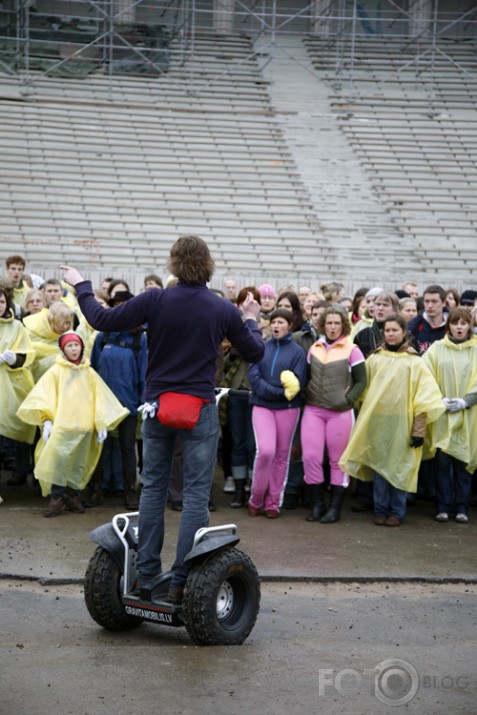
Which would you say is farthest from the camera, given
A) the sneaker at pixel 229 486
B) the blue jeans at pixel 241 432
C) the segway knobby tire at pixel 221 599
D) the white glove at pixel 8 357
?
the sneaker at pixel 229 486

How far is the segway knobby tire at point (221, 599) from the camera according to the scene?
5180 mm

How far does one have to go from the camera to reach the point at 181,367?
17.6ft

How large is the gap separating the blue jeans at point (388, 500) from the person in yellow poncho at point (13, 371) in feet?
10.1

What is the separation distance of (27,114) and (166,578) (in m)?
20.1

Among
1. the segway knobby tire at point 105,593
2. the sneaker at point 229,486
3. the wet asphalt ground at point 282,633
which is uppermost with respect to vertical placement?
the sneaker at point 229,486

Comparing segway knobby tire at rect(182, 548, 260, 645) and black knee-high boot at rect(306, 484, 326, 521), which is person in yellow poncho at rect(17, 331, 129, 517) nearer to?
black knee-high boot at rect(306, 484, 326, 521)

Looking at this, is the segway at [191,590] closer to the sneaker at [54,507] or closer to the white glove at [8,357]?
the sneaker at [54,507]

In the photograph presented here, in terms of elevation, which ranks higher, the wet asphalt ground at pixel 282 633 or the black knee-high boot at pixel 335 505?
the black knee-high boot at pixel 335 505

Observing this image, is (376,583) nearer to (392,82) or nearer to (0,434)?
(0,434)

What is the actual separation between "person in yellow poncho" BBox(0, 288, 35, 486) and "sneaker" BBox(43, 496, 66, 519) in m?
0.89

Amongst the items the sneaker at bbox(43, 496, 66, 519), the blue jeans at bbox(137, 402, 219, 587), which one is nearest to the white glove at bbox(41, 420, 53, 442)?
the sneaker at bbox(43, 496, 66, 519)

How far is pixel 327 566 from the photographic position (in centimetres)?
730

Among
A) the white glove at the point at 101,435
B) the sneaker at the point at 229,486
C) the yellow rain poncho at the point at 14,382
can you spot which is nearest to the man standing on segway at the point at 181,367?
the white glove at the point at 101,435

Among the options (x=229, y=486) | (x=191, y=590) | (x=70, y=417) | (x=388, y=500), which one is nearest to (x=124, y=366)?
(x=70, y=417)
